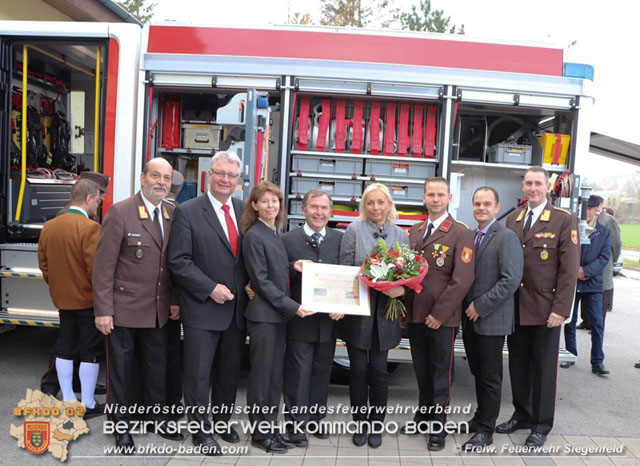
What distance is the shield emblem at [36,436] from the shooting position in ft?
12.1

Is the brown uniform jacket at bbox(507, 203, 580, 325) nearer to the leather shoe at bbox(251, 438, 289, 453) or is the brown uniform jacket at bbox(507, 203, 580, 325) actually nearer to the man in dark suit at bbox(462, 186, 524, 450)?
the man in dark suit at bbox(462, 186, 524, 450)

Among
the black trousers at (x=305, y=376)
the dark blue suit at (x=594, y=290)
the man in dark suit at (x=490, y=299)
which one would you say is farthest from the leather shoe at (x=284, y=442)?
the dark blue suit at (x=594, y=290)

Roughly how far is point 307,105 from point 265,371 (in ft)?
8.88

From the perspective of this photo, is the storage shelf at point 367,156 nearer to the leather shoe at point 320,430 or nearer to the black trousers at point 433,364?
the black trousers at point 433,364

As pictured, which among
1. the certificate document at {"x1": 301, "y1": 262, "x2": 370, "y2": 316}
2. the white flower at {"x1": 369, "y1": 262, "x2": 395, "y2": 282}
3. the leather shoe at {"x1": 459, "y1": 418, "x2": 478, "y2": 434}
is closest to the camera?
the white flower at {"x1": 369, "y1": 262, "x2": 395, "y2": 282}

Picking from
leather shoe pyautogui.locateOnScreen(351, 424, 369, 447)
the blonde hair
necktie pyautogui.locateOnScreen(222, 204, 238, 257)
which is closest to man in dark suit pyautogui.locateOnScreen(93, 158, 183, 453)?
necktie pyautogui.locateOnScreen(222, 204, 238, 257)

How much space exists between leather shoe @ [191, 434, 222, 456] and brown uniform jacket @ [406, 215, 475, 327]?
1.54 m

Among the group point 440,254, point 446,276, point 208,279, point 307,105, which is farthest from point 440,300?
point 307,105

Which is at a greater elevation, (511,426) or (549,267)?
(549,267)

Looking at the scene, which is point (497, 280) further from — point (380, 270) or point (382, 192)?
point (382, 192)

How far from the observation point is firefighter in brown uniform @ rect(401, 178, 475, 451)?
3693 mm

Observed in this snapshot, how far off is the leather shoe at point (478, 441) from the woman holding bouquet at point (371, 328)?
1.98ft

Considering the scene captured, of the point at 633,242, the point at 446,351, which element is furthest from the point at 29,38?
the point at 633,242

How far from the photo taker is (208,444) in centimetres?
363
